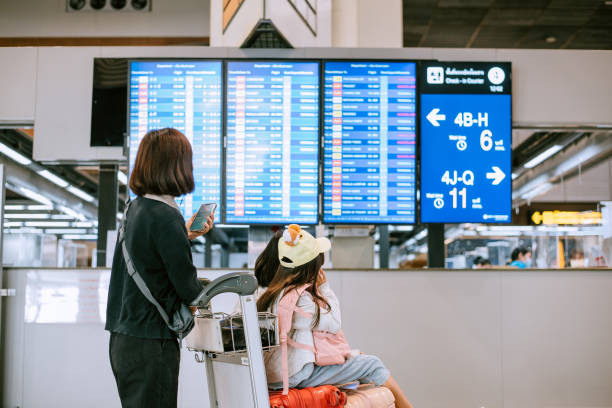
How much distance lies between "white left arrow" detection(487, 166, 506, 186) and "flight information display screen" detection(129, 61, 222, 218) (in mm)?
2160

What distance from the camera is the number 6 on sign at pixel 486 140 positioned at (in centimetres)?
508

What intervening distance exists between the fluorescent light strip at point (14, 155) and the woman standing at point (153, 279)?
4.00 metres

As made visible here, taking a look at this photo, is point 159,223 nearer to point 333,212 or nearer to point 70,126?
point 333,212

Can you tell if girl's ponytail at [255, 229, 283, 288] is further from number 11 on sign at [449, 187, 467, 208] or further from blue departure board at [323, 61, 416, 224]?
number 11 on sign at [449, 187, 467, 208]

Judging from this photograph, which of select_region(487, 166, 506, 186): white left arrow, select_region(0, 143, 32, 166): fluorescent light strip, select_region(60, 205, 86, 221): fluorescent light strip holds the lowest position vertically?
select_region(60, 205, 86, 221): fluorescent light strip

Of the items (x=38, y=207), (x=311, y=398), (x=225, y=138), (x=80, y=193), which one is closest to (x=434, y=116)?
(x=225, y=138)

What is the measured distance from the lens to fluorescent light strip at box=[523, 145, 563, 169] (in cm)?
696

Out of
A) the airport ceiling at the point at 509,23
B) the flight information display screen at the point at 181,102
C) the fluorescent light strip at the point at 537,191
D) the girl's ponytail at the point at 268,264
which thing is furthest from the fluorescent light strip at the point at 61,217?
the fluorescent light strip at the point at 537,191

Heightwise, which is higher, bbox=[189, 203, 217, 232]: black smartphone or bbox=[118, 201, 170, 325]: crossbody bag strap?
bbox=[189, 203, 217, 232]: black smartphone

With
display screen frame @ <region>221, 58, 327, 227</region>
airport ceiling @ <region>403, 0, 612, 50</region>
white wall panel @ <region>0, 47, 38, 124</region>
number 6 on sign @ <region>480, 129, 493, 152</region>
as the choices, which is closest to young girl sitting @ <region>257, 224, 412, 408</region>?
display screen frame @ <region>221, 58, 327, 227</region>

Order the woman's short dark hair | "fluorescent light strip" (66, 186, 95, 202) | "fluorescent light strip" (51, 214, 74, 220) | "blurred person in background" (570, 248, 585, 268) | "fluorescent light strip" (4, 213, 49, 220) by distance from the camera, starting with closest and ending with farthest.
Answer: the woman's short dark hair → "fluorescent light strip" (4, 213, 49, 220) → "fluorescent light strip" (66, 186, 95, 202) → "fluorescent light strip" (51, 214, 74, 220) → "blurred person in background" (570, 248, 585, 268)

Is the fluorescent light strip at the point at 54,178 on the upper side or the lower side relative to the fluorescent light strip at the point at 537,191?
lower

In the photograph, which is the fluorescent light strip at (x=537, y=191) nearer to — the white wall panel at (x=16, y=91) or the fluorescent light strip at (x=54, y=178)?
the fluorescent light strip at (x=54, y=178)

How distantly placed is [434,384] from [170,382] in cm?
301
